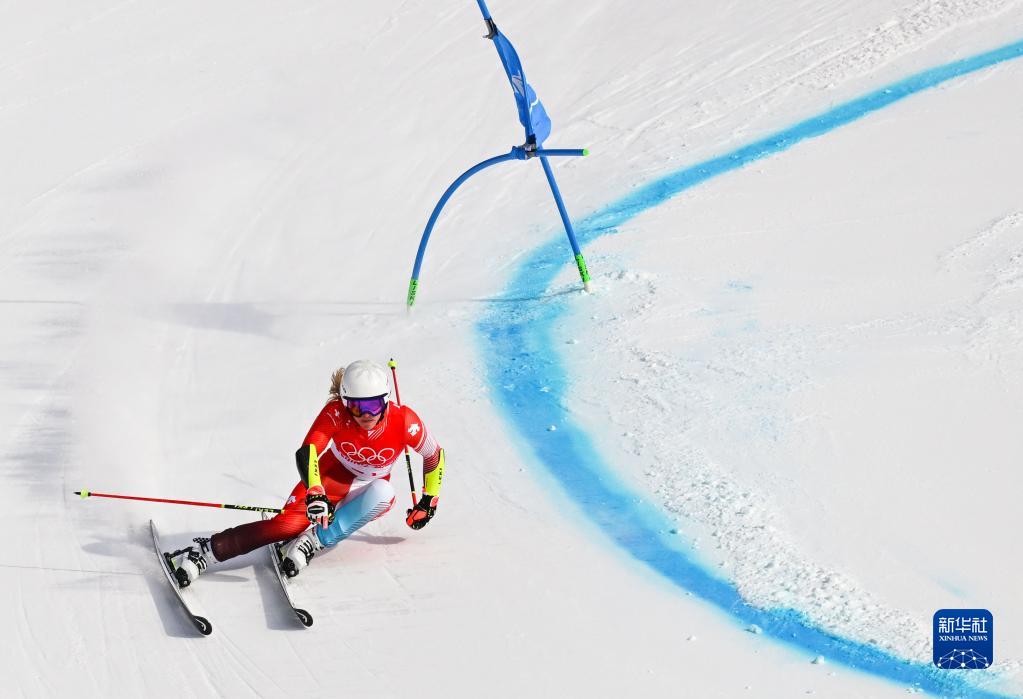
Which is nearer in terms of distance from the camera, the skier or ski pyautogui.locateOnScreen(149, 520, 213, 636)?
ski pyautogui.locateOnScreen(149, 520, 213, 636)

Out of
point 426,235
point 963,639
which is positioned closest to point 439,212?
point 426,235

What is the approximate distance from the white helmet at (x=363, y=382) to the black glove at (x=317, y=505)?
0.43 meters

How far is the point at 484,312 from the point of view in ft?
27.7

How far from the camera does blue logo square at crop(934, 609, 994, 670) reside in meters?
5.48

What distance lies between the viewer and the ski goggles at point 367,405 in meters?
5.94

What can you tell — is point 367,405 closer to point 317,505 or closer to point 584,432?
point 317,505

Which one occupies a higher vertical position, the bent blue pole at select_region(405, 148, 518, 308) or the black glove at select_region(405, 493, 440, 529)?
the bent blue pole at select_region(405, 148, 518, 308)

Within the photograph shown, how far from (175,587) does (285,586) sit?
1.56ft

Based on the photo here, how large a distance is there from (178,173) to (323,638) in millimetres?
5135

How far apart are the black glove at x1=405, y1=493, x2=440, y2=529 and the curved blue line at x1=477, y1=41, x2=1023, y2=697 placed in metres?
0.82

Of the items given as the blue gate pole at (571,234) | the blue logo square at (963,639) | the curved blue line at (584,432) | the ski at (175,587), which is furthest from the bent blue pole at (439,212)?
the blue logo square at (963,639)

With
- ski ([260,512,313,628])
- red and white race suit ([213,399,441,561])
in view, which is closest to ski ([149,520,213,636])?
red and white race suit ([213,399,441,561])

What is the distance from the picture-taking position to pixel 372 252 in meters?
9.16

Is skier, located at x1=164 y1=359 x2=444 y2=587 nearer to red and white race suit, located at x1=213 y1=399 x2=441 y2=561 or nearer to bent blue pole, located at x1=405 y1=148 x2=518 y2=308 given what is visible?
red and white race suit, located at x1=213 y1=399 x2=441 y2=561
